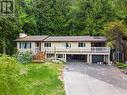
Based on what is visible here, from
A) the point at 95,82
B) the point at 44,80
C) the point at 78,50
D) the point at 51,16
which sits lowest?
the point at 95,82

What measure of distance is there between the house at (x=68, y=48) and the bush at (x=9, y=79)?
50213 mm

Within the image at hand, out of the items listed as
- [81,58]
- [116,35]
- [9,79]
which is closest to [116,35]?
[116,35]

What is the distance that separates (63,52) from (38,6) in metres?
16.6

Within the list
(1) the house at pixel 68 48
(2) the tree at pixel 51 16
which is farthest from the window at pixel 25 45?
(2) the tree at pixel 51 16

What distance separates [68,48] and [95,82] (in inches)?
911

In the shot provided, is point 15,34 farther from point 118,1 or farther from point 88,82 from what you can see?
point 88,82

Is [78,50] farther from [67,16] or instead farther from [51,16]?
[51,16]

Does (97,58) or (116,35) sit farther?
(97,58)

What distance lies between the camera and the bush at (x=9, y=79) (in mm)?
5914

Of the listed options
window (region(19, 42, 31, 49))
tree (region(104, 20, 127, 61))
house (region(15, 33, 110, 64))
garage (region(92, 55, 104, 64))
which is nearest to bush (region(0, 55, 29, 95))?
house (region(15, 33, 110, 64))

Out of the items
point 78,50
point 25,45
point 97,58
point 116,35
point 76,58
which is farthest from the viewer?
point 76,58

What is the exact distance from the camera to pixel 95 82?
37344 millimetres

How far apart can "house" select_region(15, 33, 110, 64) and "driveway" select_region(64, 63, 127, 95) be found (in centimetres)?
1043

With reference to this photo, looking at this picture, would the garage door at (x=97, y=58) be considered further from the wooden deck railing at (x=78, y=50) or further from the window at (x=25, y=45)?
the window at (x=25, y=45)
